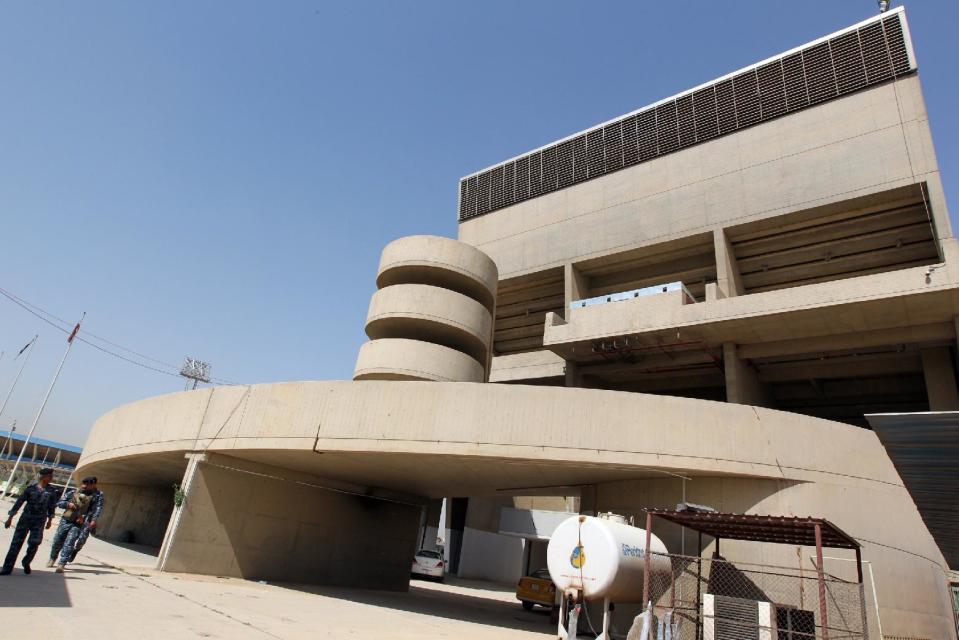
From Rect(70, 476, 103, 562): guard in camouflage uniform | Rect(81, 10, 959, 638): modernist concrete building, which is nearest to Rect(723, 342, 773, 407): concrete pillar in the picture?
Rect(81, 10, 959, 638): modernist concrete building

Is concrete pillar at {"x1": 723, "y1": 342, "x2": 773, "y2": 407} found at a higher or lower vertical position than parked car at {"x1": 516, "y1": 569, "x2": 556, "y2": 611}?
higher

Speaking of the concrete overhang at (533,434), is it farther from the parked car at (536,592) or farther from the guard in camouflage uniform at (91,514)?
the parked car at (536,592)

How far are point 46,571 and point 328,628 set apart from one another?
6.13 m

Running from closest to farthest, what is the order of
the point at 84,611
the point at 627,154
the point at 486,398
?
the point at 84,611 < the point at 486,398 < the point at 627,154

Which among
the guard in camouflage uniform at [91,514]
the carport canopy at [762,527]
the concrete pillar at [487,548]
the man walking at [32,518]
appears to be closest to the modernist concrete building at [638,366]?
the concrete pillar at [487,548]

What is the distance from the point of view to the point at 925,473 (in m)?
9.19

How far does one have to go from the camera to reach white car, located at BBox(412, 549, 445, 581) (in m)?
30.4

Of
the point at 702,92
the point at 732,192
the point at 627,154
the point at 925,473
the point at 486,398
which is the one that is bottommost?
the point at 925,473


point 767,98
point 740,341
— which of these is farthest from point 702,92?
point 740,341

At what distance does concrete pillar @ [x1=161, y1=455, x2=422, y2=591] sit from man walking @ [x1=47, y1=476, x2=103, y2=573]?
4.74m

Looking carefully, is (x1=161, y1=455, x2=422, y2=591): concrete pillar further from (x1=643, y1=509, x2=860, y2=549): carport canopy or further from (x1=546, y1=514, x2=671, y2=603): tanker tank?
(x1=643, y1=509, x2=860, y2=549): carport canopy

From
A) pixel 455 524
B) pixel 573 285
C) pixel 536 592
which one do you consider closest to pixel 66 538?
pixel 536 592

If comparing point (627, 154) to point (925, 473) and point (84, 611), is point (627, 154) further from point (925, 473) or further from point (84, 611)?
point (84, 611)

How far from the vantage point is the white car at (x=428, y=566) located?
3038 centimetres
